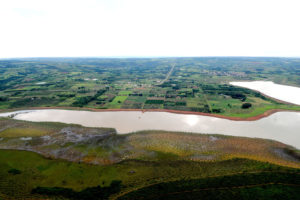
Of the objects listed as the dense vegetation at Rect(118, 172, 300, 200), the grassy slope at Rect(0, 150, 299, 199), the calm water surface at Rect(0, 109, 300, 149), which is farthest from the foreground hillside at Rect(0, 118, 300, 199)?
the calm water surface at Rect(0, 109, 300, 149)

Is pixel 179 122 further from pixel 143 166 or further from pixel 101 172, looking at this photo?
pixel 101 172

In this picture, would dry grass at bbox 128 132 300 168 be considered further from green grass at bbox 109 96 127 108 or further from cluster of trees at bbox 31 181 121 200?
green grass at bbox 109 96 127 108

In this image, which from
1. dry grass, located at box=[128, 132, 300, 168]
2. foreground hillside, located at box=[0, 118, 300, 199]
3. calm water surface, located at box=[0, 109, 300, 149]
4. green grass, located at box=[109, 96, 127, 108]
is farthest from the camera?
green grass, located at box=[109, 96, 127, 108]

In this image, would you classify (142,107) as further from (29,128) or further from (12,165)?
(12,165)

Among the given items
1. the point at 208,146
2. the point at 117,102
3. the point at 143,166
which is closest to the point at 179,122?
the point at 208,146

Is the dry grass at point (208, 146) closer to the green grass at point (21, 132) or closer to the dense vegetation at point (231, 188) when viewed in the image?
the dense vegetation at point (231, 188)
